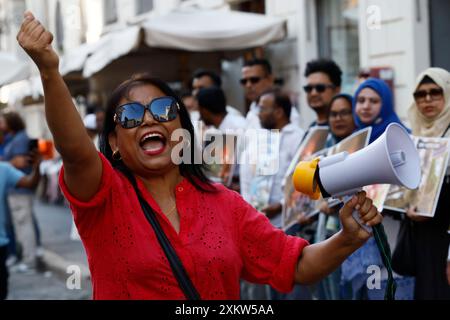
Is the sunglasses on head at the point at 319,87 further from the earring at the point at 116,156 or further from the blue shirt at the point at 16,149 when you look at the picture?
the blue shirt at the point at 16,149

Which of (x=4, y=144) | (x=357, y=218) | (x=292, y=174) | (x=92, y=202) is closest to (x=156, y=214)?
(x=92, y=202)

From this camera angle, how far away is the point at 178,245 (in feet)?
8.61

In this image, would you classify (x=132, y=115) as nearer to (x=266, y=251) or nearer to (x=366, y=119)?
(x=266, y=251)

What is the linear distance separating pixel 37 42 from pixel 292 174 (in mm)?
3330

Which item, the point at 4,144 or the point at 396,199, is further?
the point at 4,144

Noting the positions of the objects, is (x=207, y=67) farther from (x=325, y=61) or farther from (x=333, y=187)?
(x=333, y=187)

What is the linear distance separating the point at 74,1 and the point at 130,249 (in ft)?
50.9

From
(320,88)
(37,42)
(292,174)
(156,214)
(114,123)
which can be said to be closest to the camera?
(37,42)

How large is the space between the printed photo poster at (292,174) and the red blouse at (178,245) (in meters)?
2.60

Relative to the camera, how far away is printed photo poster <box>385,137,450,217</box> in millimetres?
4453

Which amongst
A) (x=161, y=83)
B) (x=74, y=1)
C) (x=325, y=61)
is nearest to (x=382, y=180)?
(x=161, y=83)

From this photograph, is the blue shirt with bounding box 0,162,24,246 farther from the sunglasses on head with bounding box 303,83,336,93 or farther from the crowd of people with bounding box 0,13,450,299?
the crowd of people with bounding box 0,13,450,299

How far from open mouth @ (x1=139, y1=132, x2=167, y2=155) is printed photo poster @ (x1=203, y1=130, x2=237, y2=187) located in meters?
3.40

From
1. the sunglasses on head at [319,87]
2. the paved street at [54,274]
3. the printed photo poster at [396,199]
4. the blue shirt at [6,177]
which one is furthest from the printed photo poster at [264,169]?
the paved street at [54,274]
